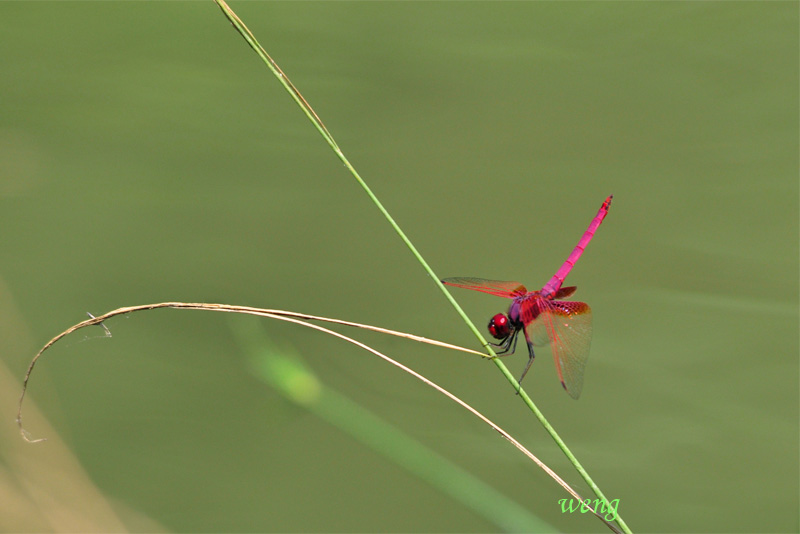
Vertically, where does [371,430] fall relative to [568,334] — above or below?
below

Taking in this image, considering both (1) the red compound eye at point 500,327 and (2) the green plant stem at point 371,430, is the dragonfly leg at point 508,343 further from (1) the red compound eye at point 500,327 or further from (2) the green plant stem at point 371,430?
(2) the green plant stem at point 371,430

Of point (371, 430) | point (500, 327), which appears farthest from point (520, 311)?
point (371, 430)

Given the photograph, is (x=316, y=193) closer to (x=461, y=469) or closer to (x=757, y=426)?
(x=461, y=469)

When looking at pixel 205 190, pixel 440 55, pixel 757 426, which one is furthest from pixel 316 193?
pixel 757 426

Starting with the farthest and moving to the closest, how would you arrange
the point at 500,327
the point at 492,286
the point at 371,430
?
1. the point at 371,430
2. the point at 492,286
3. the point at 500,327

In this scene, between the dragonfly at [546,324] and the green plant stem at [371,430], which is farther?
the green plant stem at [371,430]

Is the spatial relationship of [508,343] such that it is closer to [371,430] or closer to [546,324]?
[546,324]

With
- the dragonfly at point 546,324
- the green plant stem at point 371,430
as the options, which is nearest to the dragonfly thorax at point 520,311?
the dragonfly at point 546,324
